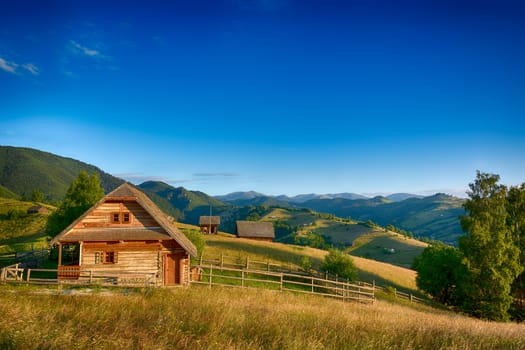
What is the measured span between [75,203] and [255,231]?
40605mm

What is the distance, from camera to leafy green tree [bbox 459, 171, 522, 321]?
27.3 metres

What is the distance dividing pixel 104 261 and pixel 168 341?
21279mm

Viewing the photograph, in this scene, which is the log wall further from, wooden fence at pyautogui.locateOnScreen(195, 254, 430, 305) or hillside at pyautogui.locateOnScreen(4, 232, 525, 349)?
hillside at pyautogui.locateOnScreen(4, 232, 525, 349)

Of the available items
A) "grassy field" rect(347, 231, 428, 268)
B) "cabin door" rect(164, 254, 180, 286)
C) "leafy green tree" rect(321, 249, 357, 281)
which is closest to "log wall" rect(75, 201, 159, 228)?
"cabin door" rect(164, 254, 180, 286)

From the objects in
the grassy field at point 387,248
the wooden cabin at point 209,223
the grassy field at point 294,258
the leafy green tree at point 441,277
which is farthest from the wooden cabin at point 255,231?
the grassy field at point 387,248

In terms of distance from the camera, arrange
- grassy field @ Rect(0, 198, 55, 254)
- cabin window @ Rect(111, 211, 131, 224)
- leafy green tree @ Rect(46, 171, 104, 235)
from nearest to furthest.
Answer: cabin window @ Rect(111, 211, 131, 224) < leafy green tree @ Rect(46, 171, 104, 235) < grassy field @ Rect(0, 198, 55, 254)

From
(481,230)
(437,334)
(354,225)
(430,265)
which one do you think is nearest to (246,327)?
(437,334)

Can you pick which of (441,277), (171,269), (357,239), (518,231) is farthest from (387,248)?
(171,269)

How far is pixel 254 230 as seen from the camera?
67.5 metres

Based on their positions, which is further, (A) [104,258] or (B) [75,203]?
(B) [75,203]

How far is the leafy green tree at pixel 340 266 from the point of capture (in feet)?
114

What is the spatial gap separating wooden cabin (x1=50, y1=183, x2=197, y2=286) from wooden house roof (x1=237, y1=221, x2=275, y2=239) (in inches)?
1643

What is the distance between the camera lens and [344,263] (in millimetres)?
35062

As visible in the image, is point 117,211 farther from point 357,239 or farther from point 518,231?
point 357,239
